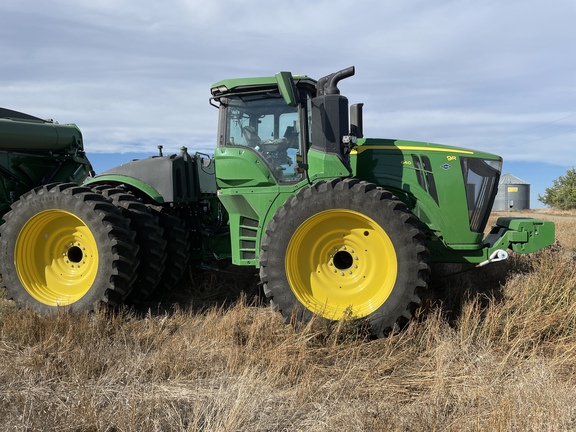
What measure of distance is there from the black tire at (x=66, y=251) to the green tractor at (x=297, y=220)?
0.04 feet

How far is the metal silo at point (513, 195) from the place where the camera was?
128 feet

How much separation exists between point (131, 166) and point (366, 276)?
349 centimetres

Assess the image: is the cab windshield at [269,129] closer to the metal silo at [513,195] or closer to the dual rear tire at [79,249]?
the dual rear tire at [79,249]

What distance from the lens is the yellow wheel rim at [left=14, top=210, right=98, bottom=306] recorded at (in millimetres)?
5812

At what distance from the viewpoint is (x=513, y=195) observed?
39562 mm

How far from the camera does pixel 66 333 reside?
469 cm

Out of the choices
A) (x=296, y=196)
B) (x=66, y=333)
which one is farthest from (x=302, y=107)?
(x=66, y=333)

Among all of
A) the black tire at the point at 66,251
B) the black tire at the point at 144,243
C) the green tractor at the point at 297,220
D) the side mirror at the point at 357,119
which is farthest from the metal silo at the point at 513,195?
the black tire at the point at 66,251

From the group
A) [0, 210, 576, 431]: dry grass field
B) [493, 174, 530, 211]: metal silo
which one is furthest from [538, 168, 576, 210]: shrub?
[0, 210, 576, 431]: dry grass field

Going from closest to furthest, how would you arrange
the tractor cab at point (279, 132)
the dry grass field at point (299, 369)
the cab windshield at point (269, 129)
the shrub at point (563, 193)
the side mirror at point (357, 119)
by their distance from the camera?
the dry grass field at point (299, 369) → the tractor cab at point (279, 132) → the cab windshield at point (269, 129) → the side mirror at point (357, 119) → the shrub at point (563, 193)

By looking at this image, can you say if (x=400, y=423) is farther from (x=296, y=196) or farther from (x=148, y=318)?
(x=148, y=318)

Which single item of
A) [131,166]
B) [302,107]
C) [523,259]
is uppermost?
[302,107]

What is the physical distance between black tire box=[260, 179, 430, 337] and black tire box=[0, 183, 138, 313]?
170cm

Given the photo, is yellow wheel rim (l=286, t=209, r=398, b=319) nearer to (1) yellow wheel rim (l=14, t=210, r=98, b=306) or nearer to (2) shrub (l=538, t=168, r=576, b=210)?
(1) yellow wheel rim (l=14, t=210, r=98, b=306)
